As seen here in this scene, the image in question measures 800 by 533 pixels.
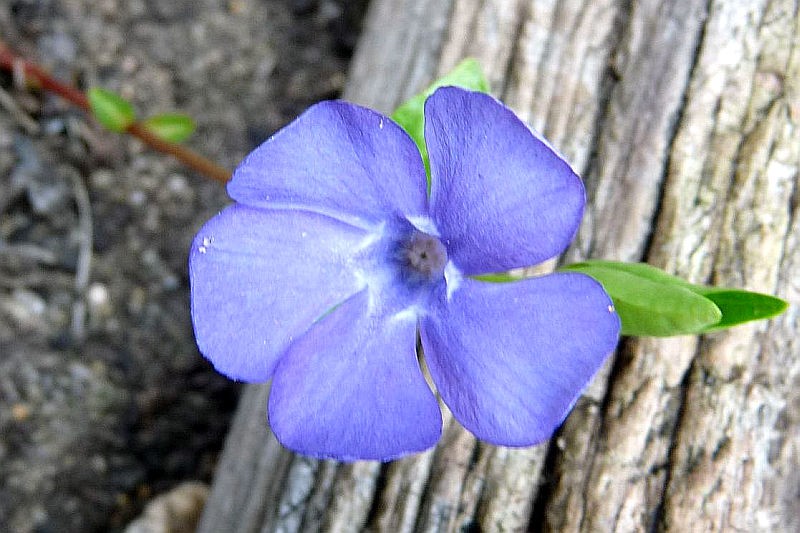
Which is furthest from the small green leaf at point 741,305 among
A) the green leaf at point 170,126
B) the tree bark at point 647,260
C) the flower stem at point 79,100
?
the green leaf at point 170,126

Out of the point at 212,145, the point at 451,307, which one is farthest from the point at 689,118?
the point at 212,145

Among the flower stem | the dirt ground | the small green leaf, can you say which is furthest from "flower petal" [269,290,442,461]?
the dirt ground

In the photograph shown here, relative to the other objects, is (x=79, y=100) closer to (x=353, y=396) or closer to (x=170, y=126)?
(x=170, y=126)

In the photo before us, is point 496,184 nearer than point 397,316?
Yes

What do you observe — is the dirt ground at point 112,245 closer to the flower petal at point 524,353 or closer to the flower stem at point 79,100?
the flower stem at point 79,100

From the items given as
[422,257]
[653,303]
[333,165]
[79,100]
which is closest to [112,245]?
[79,100]

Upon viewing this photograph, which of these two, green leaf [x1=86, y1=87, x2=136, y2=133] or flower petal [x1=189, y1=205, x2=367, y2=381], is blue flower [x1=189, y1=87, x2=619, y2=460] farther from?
green leaf [x1=86, y1=87, x2=136, y2=133]
